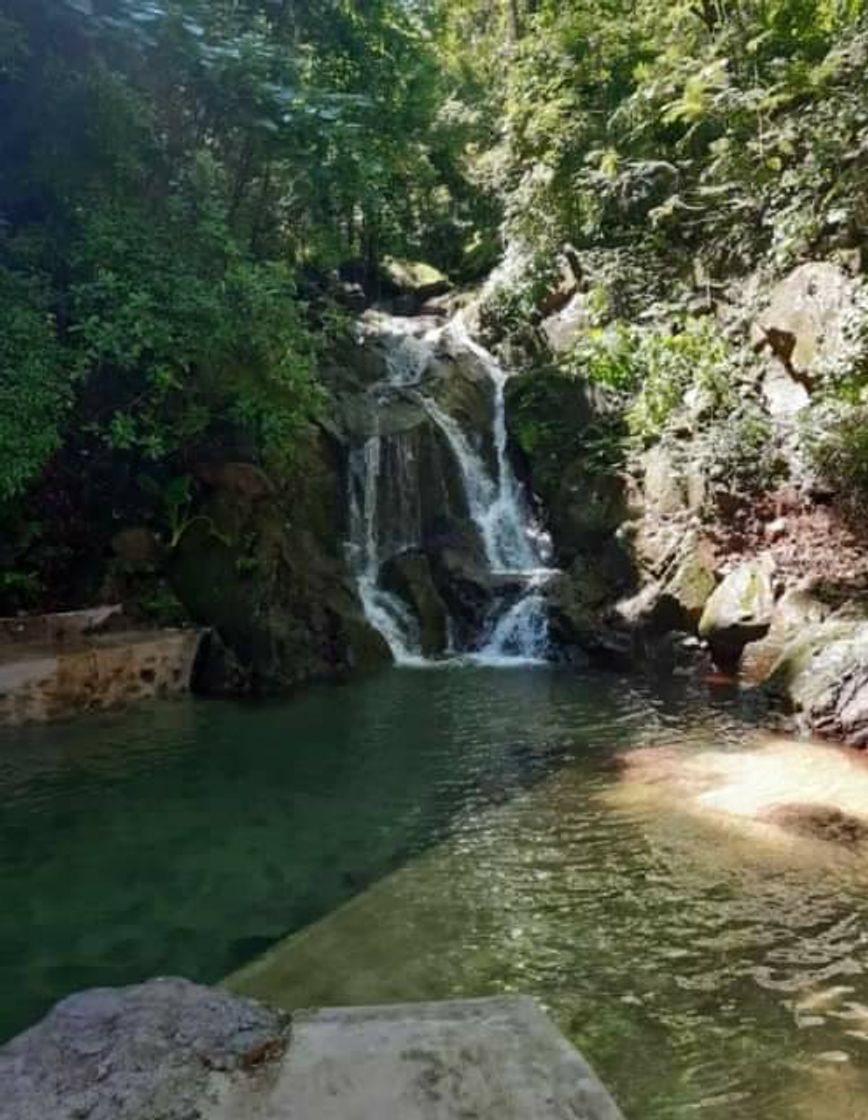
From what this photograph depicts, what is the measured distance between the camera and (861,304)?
35.8 feet

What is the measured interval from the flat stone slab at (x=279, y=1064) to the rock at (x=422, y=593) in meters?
9.93

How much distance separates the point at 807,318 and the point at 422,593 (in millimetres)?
6018

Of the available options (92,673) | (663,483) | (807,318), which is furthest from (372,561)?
(807,318)

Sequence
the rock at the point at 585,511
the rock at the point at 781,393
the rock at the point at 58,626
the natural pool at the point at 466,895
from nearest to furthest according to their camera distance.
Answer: the natural pool at the point at 466,895, the rock at the point at 58,626, the rock at the point at 781,393, the rock at the point at 585,511

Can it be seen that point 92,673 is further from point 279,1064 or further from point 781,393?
point 781,393

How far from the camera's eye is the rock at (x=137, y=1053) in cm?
204

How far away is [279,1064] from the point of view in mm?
2260

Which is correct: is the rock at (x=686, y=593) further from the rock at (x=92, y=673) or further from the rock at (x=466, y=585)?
the rock at (x=92, y=673)

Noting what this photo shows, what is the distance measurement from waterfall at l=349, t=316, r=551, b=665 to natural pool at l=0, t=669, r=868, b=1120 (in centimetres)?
412

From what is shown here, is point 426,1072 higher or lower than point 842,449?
lower

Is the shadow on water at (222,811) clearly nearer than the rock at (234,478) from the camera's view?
Yes

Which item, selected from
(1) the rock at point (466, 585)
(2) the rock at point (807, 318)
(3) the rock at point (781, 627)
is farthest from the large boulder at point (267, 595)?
(2) the rock at point (807, 318)

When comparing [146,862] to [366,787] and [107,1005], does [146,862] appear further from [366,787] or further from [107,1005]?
[107,1005]

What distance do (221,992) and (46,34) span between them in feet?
33.2
